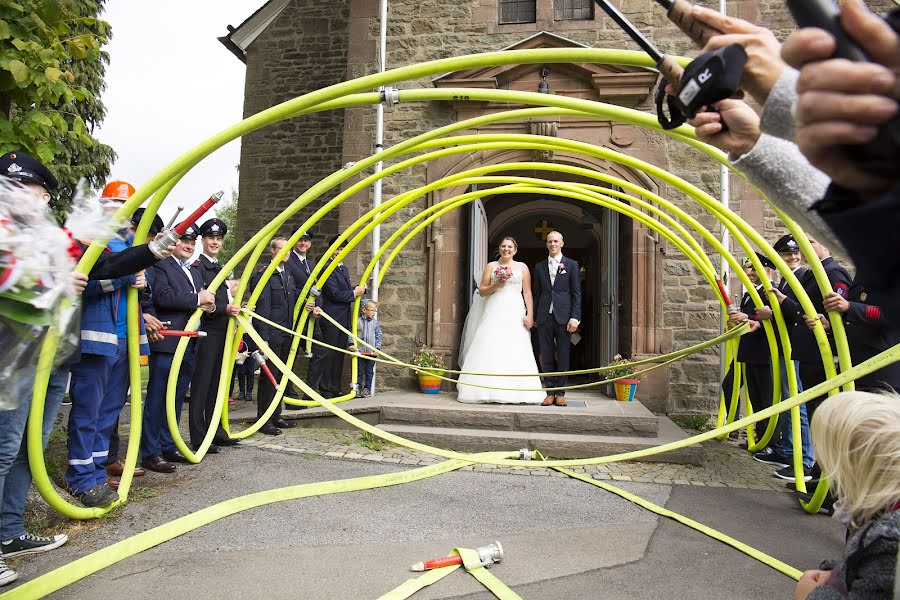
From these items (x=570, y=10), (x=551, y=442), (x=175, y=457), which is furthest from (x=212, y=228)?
(x=570, y=10)

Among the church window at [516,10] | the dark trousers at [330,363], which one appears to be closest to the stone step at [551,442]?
the dark trousers at [330,363]

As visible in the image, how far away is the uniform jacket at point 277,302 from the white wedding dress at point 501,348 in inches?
84.7

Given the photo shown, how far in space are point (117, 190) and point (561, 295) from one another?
15.5ft

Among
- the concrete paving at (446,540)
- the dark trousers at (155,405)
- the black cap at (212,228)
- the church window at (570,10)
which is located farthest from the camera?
the church window at (570,10)

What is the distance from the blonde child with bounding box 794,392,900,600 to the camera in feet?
4.38

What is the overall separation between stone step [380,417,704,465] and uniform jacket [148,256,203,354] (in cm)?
236

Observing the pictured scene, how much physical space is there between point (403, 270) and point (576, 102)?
18.7ft

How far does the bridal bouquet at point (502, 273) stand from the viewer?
731 centimetres

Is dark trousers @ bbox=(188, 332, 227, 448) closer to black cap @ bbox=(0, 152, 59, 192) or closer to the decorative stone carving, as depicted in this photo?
black cap @ bbox=(0, 152, 59, 192)

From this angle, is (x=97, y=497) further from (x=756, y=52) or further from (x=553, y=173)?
(x=553, y=173)

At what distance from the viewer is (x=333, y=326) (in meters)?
7.79

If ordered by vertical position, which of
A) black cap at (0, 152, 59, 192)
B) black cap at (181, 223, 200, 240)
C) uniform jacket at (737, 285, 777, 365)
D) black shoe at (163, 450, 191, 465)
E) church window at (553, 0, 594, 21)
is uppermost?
church window at (553, 0, 594, 21)

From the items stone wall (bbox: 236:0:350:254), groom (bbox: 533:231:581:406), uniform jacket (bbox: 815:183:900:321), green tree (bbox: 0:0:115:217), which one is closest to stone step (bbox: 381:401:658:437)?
groom (bbox: 533:231:581:406)

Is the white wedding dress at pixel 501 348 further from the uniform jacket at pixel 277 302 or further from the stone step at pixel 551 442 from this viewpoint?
the uniform jacket at pixel 277 302
